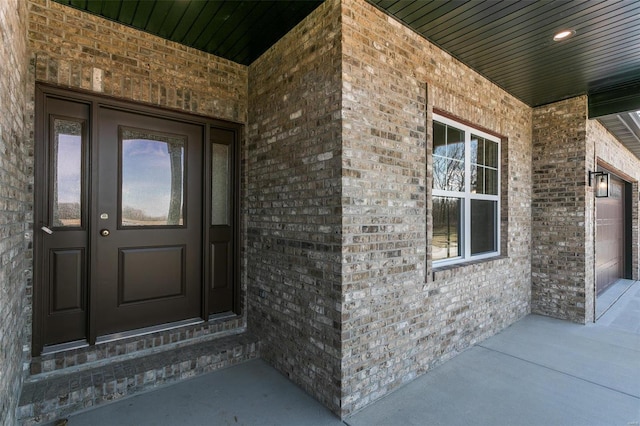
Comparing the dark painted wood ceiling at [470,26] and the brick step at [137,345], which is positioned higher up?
the dark painted wood ceiling at [470,26]

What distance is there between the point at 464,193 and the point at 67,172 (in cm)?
415

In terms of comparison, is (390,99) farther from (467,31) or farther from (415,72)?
(467,31)

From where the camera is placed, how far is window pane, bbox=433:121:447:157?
3.62 m

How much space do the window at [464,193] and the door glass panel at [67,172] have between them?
345 cm

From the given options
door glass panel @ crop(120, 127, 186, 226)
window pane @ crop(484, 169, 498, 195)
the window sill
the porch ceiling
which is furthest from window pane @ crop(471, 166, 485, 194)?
door glass panel @ crop(120, 127, 186, 226)

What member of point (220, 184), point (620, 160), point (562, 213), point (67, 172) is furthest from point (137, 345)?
point (620, 160)

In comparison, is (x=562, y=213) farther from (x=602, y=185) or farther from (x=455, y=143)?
(x=455, y=143)

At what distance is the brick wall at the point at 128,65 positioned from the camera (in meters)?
2.62

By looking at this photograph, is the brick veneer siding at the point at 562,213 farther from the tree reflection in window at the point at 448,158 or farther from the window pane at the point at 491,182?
the tree reflection in window at the point at 448,158

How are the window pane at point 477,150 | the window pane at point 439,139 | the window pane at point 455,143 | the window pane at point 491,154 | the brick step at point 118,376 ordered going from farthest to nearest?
the window pane at point 491,154 < the window pane at point 477,150 < the window pane at point 455,143 < the window pane at point 439,139 < the brick step at point 118,376

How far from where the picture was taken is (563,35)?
3.15 meters

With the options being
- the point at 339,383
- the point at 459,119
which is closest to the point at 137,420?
the point at 339,383

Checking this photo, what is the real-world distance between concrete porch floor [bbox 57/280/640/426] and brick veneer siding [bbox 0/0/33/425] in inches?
27.3

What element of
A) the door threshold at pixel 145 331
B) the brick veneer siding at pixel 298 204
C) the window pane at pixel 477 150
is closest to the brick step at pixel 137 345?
the door threshold at pixel 145 331
